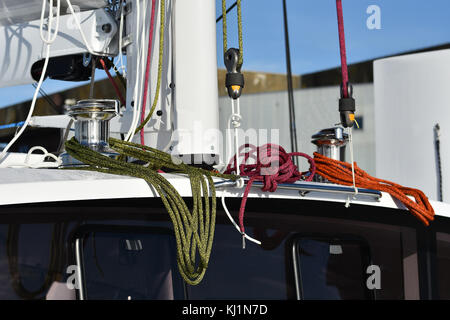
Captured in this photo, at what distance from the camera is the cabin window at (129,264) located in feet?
3.90

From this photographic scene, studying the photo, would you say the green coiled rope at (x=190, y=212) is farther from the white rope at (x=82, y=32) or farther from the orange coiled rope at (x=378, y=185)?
the white rope at (x=82, y=32)

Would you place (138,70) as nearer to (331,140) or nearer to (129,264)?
(331,140)

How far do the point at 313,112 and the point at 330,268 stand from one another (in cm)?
499

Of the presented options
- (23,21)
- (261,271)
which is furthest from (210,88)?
(23,21)

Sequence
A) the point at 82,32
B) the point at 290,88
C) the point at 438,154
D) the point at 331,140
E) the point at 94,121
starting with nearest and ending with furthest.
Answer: the point at 94,121, the point at 331,140, the point at 82,32, the point at 438,154, the point at 290,88

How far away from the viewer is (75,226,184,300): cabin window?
3.90 feet

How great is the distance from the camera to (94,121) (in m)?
1.45

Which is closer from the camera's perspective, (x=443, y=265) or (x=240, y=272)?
(x=240, y=272)

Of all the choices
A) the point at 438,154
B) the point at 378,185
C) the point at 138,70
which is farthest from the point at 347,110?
the point at 438,154

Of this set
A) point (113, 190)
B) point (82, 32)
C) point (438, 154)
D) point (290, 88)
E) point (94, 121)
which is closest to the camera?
point (113, 190)

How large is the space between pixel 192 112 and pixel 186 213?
631 millimetres

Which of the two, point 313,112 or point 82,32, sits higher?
point 313,112

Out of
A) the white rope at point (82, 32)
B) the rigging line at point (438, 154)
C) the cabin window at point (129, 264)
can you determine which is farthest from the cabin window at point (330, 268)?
the rigging line at point (438, 154)

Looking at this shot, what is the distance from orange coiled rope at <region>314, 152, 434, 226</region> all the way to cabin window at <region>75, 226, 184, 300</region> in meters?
0.54
